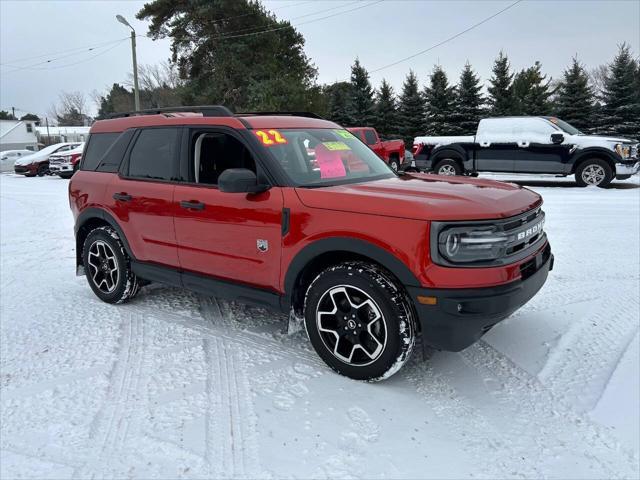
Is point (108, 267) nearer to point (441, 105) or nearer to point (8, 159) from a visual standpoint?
point (441, 105)

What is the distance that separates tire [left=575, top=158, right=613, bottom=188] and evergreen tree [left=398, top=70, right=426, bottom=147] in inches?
788

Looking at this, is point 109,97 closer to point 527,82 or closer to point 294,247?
point 527,82

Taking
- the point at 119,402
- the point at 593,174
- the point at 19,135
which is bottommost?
the point at 119,402

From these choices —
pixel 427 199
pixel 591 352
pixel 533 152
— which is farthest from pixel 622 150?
pixel 427 199

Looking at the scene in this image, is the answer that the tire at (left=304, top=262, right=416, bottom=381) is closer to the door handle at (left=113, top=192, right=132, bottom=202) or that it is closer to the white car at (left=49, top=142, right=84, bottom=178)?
the door handle at (left=113, top=192, right=132, bottom=202)

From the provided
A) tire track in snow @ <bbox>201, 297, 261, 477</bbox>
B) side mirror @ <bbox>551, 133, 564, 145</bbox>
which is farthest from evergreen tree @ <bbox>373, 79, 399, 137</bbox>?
tire track in snow @ <bbox>201, 297, 261, 477</bbox>

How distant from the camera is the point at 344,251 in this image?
3.17m

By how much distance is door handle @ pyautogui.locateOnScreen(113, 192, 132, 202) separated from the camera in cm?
437

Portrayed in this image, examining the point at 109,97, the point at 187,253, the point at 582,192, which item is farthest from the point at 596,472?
the point at 109,97

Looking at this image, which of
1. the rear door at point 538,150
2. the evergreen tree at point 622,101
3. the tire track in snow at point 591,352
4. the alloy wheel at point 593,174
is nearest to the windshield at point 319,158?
the tire track in snow at point 591,352

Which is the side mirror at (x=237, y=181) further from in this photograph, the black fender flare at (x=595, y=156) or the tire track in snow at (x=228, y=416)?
the black fender flare at (x=595, y=156)

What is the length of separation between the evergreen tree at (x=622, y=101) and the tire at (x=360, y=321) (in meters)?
26.9

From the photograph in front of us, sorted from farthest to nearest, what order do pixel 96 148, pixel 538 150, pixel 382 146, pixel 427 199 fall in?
pixel 382 146 → pixel 538 150 → pixel 96 148 → pixel 427 199

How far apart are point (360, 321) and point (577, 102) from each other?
28.1 m
